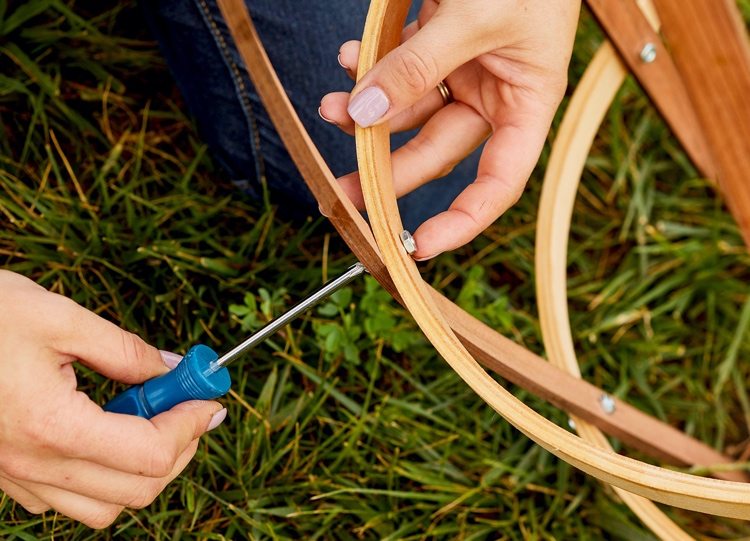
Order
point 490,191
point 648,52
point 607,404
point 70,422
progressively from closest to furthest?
point 70,422
point 490,191
point 607,404
point 648,52

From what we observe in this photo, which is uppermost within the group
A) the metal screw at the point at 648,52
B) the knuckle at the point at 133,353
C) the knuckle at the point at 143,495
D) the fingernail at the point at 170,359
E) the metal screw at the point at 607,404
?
the knuckle at the point at 133,353

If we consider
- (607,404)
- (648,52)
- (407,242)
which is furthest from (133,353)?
(648,52)

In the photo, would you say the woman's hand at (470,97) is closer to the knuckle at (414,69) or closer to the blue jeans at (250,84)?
the knuckle at (414,69)

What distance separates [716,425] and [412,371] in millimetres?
515

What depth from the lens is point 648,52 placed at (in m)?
1.04

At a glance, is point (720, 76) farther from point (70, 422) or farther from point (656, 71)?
point (70, 422)

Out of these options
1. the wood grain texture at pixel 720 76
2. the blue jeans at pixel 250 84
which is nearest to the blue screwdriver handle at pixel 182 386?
the blue jeans at pixel 250 84

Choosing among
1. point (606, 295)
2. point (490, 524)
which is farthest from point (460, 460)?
point (606, 295)

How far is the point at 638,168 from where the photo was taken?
131cm

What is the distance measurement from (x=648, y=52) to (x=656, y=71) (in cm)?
6

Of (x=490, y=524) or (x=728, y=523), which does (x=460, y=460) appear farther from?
(x=728, y=523)

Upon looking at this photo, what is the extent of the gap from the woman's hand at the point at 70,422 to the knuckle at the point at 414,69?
0.30 m

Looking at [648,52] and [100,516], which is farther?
[648,52]

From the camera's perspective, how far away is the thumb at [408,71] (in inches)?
23.5
